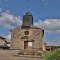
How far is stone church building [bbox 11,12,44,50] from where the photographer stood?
47188 mm

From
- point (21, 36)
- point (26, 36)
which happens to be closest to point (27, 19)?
point (26, 36)

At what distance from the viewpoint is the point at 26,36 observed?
158 feet

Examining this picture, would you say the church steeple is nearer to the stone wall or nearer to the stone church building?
the stone church building

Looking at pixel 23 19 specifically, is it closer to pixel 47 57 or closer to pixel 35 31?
Answer: pixel 35 31

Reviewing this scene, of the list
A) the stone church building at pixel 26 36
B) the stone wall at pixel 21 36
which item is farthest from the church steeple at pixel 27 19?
the stone wall at pixel 21 36

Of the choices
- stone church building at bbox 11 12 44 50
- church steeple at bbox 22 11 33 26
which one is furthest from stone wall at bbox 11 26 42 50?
church steeple at bbox 22 11 33 26

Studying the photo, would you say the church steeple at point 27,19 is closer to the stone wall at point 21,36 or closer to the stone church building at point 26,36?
the stone church building at point 26,36

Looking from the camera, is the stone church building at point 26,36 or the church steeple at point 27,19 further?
the church steeple at point 27,19

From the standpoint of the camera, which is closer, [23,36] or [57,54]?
[57,54]

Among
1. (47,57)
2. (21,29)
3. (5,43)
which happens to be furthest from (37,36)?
(47,57)

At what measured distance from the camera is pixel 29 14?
5041 cm

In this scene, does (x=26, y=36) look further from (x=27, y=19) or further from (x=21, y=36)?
(x=27, y=19)

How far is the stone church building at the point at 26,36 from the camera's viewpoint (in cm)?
4719

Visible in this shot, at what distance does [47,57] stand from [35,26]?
3834 cm
